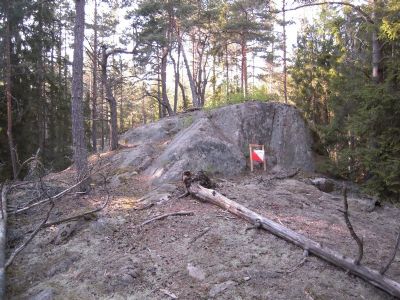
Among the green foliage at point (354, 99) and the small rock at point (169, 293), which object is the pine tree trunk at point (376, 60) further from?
the small rock at point (169, 293)

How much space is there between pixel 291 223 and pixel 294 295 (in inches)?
82.1

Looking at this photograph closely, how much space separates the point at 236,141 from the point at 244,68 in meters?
12.3

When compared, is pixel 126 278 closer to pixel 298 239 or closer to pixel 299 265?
pixel 299 265

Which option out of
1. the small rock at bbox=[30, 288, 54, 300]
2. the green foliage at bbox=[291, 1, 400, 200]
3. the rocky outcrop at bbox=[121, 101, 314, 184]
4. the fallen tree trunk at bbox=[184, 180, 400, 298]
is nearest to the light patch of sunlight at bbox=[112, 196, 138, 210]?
the fallen tree trunk at bbox=[184, 180, 400, 298]

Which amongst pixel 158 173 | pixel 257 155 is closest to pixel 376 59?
pixel 257 155

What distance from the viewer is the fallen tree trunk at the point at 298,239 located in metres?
4.66

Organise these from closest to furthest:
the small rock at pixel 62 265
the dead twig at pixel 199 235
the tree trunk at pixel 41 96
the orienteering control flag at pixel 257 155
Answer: the small rock at pixel 62 265 → the dead twig at pixel 199 235 → the orienteering control flag at pixel 257 155 → the tree trunk at pixel 41 96

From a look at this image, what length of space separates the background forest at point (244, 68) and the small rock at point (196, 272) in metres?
3.82

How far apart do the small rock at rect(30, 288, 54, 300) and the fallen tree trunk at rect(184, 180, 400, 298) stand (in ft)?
11.0

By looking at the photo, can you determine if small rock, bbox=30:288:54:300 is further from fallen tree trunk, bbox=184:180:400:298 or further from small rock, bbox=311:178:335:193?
small rock, bbox=311:178:335:193

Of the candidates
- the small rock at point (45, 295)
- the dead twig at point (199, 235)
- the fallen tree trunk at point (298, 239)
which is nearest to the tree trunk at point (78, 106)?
the fallen tree trunk at point (298, 239)

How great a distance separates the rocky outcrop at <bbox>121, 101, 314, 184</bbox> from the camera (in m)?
10.5

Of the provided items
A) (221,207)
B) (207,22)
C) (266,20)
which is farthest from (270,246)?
(266,20)

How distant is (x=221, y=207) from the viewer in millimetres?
7145
